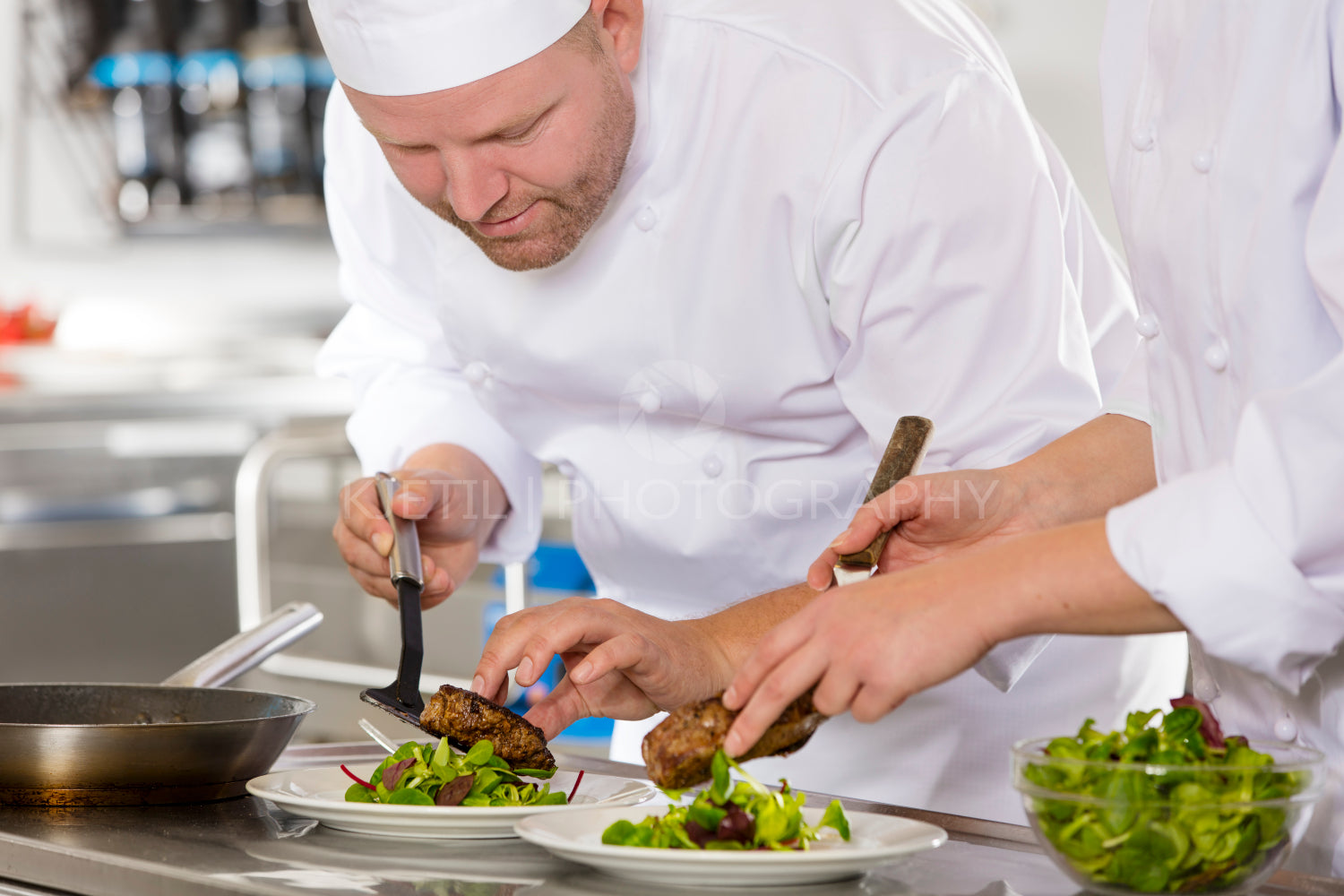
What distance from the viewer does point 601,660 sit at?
1218 mm

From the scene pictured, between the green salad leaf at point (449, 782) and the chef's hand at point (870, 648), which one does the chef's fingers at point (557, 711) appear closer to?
the green salad leaf at point (449, 782)

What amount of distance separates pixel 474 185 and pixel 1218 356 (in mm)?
685

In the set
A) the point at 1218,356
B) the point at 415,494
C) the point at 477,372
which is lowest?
the point at 415,494

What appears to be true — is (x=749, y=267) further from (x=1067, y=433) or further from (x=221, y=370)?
(x=221, y=370)

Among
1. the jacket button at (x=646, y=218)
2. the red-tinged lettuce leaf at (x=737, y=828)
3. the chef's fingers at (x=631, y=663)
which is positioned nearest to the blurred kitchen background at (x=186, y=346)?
the jacket button at (x=646, y=218)

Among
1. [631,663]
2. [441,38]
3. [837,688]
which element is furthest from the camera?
[441,38]

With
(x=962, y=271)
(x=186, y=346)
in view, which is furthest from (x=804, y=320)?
(x=186, y=346)

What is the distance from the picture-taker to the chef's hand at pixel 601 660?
123cm

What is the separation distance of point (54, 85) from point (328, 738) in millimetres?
2760

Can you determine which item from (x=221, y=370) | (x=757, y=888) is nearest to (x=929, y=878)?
(x=757, y=888)

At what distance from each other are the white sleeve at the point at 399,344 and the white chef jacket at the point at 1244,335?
91cm

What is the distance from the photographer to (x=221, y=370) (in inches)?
182

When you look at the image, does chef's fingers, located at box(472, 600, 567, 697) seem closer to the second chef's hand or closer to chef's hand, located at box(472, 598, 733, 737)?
chef's hand, located at box(472, 598, 733, 737)

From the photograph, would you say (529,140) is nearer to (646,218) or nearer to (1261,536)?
(646,218)
